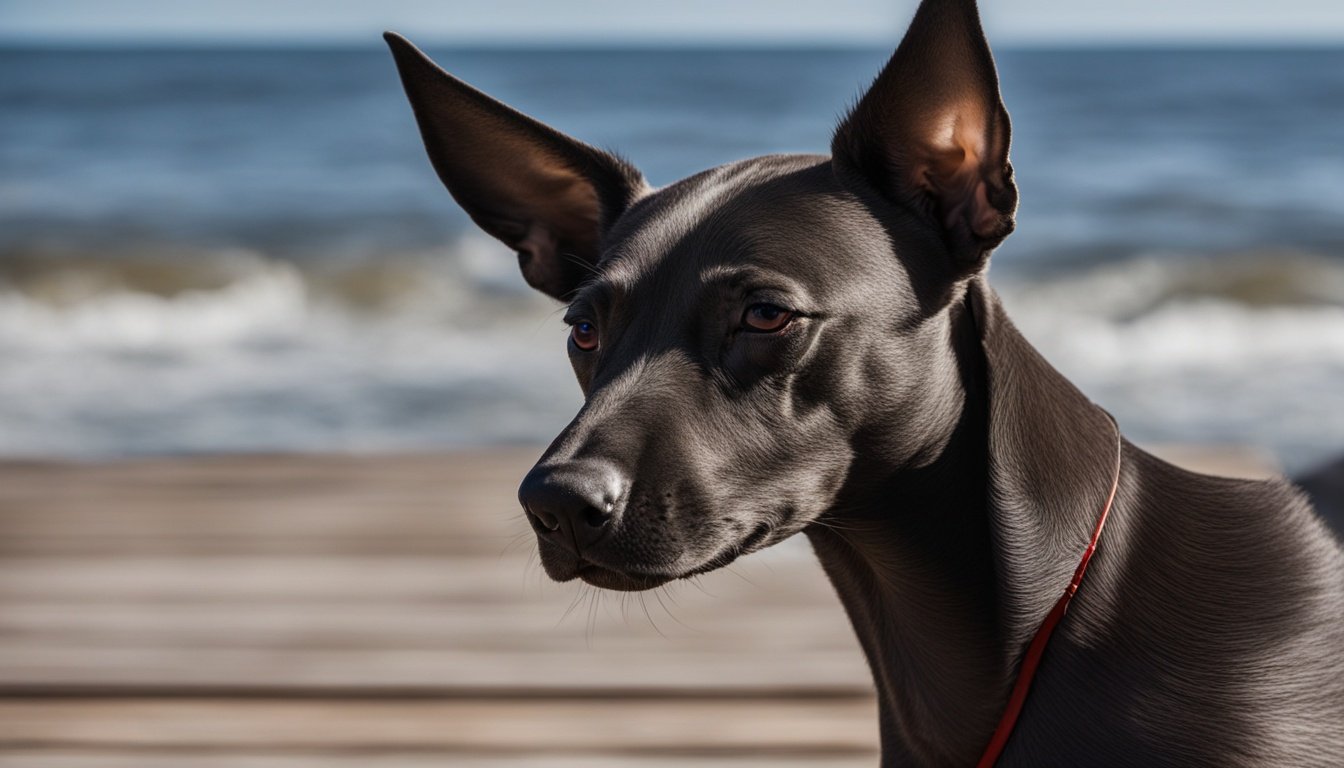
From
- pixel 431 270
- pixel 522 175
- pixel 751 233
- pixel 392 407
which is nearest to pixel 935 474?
pixel 751 233

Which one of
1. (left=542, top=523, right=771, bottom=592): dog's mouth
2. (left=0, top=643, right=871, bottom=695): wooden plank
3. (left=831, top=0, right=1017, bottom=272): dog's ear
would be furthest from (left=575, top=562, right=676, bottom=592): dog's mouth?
(left=0, top=643, right=871, bottom=695): wooden plank

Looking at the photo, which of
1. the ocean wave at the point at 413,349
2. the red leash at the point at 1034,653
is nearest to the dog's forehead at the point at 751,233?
the red leash at the point at 1034,653

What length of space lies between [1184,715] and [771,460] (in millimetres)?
547

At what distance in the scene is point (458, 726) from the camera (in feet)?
9.12

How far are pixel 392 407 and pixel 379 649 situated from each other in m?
3.93

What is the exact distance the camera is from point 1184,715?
1578mm

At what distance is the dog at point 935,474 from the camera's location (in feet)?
5.15

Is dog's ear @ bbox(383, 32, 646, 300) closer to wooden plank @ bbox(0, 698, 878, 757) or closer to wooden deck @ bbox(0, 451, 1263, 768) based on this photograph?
wooden deck @ bbox(0, 451, 1263, 768)

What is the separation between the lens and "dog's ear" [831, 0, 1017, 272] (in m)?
1.56

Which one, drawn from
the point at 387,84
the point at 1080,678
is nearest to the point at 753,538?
the point at 1080,678

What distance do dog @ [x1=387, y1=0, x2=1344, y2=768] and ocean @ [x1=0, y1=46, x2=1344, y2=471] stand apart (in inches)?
9.9

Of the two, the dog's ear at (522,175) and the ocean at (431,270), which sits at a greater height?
the ocean at (431,270)

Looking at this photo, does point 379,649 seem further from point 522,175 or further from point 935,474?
point 935,474

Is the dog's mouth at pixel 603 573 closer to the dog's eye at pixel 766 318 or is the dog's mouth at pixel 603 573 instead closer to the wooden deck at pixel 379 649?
the dog's eye at pixel 766 318
